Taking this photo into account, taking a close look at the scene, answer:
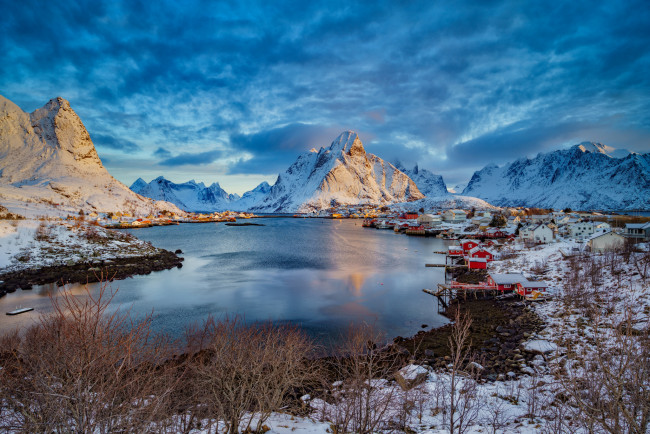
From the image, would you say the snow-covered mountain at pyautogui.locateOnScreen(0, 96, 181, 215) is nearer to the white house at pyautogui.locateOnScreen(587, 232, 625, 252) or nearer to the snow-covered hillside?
the white house at pyautogui.locateOnScreen(587, 232, 625, 252)

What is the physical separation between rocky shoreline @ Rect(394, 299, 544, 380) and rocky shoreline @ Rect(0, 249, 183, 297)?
18.8m

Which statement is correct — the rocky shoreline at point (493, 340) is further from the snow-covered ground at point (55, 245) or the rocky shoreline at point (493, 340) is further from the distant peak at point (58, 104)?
the distant peak at point (58, 104)

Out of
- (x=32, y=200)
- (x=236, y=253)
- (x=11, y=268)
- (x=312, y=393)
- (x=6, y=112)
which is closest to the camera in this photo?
(x=312, y=393)

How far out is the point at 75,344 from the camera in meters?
4.71

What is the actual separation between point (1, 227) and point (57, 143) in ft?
307

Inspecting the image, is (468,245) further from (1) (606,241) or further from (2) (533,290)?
(2) (533,290)

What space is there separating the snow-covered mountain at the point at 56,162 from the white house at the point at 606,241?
103456mm

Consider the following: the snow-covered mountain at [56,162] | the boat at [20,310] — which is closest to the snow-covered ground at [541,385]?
the boat at [20,310]

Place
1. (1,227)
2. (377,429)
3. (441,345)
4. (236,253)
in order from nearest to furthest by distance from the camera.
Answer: (377,429)
(441,345)
(1,227)
(236,253)

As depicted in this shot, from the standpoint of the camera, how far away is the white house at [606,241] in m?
30.7

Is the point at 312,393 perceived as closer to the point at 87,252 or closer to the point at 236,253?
the point at 87,252

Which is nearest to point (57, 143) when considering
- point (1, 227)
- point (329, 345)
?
point (1, 227)

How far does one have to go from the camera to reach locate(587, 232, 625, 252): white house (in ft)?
101

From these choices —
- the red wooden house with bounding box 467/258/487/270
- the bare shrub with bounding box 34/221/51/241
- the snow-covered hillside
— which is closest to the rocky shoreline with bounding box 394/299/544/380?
the red wooden house with bounding box 467/258/487/270
